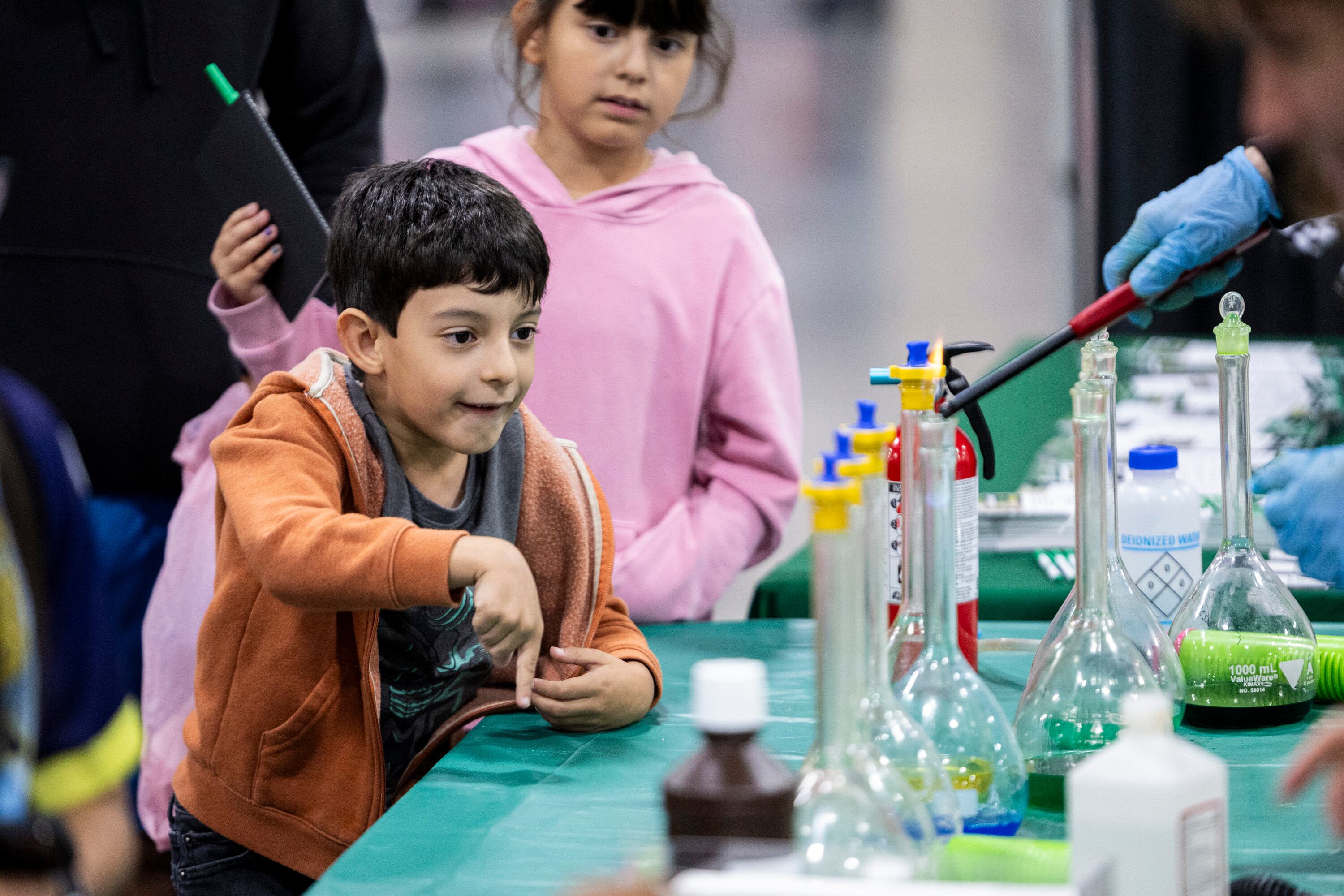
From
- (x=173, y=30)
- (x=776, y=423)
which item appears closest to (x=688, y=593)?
(x=776, y=423)

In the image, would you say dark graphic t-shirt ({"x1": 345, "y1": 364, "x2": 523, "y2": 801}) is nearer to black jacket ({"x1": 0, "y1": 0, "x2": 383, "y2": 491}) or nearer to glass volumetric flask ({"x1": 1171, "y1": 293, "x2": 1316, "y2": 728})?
glass volumetric flask ({"x1": 1171, "y1": 293, "x2": 1316, "y2": 728})

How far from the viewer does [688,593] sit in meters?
1.75

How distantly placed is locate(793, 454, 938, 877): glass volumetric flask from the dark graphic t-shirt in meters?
0.64

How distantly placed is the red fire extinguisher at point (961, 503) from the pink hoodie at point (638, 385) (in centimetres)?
58

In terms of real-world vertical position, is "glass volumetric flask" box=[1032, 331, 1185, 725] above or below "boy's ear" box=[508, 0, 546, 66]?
below

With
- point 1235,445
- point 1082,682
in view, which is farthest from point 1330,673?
→ point 1082,682

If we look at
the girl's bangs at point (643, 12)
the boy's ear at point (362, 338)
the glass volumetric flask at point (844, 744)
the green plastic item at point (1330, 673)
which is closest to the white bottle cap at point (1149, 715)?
the glass volumetric flask at point (844, 744)

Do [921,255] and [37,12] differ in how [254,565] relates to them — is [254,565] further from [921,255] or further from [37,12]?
[921,255]

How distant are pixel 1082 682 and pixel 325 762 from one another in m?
0.68

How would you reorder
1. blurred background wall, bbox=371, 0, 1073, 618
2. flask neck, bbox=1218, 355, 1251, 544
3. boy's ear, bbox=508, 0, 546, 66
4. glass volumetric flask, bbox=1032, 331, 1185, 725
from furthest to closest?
blurred background wall, bbox=371, 0, 1073, 618 → boy's ear, bbox=508, 0, 546, 66 → flask neck, bbox=1218, 355, 1251, 544 → glass volumetric flask, bbox=1032, 331, 1185, 725

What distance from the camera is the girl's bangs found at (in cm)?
174

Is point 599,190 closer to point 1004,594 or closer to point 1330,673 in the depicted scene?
point 1004,594

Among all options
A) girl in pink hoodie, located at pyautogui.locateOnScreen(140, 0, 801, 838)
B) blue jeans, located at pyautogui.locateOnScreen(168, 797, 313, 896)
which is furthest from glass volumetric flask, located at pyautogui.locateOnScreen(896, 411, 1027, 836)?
girl in pink hoodie, located at pyautogui.locateOnScreen(140, 0, 801, 838)

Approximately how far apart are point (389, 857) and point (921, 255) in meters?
5.50
